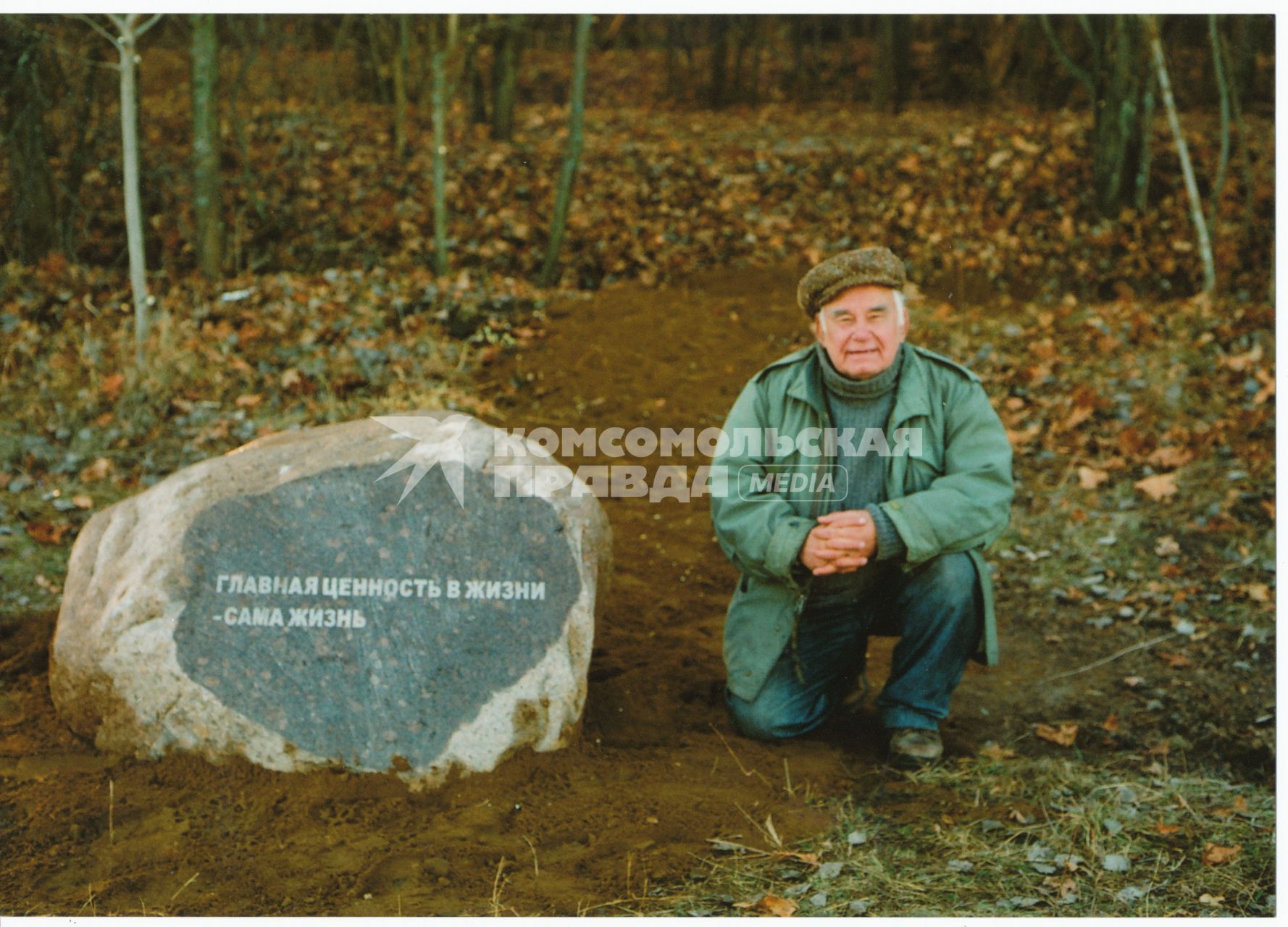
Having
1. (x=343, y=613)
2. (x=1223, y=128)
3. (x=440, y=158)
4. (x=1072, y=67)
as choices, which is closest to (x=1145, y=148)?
(x=1072, y=67)

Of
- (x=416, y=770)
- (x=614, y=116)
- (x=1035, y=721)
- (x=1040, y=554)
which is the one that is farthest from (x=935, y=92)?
(x=416, y=770)

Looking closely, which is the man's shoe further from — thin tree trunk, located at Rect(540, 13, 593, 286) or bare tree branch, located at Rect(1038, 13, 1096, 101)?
bare tree branch, located at Rect(1038, 13, 1096, 101)

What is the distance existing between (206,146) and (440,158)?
170cm

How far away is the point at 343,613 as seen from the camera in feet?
10.8

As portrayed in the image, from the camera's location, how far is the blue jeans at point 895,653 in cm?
333

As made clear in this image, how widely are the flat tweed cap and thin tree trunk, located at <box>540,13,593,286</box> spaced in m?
4.55

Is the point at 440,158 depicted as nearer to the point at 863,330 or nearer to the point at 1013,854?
the point at 863,330

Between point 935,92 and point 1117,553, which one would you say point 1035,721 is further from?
point 935,92

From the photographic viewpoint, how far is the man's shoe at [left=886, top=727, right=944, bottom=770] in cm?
334

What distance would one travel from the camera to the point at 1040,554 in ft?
16.6

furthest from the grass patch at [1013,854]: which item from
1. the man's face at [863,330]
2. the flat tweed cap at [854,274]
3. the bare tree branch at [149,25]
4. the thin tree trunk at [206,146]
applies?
the thin tree trunk at [206,146]

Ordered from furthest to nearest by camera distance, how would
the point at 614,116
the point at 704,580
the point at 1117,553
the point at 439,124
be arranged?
the point at 614,116 < the point at 439,124 < the point at 1117,553 < the point at 704,580

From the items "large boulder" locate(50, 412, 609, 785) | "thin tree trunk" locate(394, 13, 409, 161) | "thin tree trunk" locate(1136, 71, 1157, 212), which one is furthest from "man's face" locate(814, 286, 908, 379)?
"thin tree trunk" locate(394, 13, 409, 161)
